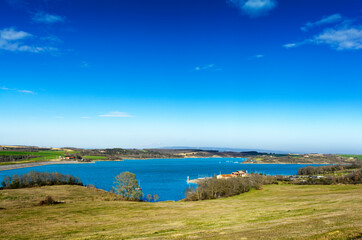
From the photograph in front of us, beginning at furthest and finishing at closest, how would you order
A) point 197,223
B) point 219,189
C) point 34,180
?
point 34,180
point 219,189
point 197,223

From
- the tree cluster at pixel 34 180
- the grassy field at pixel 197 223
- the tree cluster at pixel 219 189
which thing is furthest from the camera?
the tree cluster at pixel 34 180

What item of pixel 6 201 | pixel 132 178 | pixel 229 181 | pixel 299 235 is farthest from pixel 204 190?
pixel 299 235

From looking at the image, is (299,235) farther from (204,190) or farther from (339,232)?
(204,190)

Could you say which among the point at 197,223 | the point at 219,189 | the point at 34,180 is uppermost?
the point at 197,223

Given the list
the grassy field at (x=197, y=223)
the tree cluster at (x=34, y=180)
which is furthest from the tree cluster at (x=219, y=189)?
the tree cluster at (x=34, y=180)

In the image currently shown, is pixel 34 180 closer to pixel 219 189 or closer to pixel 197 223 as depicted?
pixel 219 189

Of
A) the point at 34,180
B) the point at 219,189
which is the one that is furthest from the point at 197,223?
the point at 34,180

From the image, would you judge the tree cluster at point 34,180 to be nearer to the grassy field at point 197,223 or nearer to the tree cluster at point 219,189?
the grassy field at point 197,223

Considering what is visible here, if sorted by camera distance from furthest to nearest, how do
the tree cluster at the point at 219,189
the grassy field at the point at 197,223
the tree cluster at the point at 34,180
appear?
the tree cluster at the point at 34,180
the tree cluster at the point at 219,189
the grassy field at the point at 197,223

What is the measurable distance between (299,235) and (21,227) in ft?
104

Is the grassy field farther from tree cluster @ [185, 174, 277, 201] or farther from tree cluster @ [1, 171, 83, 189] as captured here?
tree cluster @ [1, 171, 83, 189]

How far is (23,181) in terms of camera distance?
3907 inches

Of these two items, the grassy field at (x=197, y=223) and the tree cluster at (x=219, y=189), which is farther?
the tree cluster at (x=219, y=189)

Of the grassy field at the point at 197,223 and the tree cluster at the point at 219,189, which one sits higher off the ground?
the grassy field at the point at 197,223
